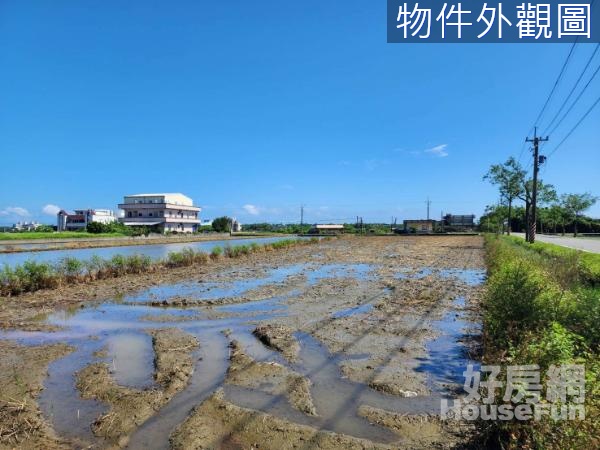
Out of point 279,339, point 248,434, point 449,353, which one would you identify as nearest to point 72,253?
point 279,339

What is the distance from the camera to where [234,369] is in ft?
18.0

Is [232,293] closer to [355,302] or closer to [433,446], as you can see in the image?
[355,302]

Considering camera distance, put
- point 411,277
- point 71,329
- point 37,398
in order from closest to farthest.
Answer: point 37,398, point 71,329, point 411,277

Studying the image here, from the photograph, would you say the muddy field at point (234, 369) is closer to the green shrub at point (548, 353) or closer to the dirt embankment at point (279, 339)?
the dirt embankment at point (279, 339)

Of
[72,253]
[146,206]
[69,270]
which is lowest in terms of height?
[72,253]

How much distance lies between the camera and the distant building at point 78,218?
77281mm

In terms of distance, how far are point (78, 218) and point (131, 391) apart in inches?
3468

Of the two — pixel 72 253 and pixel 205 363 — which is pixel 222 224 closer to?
pixel 72 253

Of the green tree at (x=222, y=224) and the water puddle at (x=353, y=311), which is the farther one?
the green tree at (x=222, y=224)

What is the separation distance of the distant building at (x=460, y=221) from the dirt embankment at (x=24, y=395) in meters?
82.4

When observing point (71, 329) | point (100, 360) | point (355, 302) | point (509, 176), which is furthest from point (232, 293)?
point (509, 176)

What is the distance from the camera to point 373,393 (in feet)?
15.3

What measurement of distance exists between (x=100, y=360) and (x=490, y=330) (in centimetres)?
593

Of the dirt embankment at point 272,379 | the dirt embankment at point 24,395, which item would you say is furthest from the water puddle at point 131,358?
the dirt embankment at point 272,379
